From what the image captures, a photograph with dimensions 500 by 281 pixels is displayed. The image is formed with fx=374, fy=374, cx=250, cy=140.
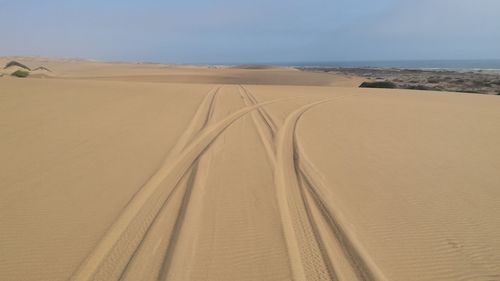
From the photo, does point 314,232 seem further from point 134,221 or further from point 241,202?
point 134,221

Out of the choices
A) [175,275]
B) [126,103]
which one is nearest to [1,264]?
[175,275]

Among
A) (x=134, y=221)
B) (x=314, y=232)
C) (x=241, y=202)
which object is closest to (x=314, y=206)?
(x=314, y=232)

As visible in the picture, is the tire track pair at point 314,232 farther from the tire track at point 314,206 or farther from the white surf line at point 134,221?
the white surf line at point 134,221

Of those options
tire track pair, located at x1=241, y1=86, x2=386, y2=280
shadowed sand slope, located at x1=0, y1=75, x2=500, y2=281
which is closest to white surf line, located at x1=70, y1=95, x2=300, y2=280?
shadowed sand slope, located at x1=0, y1=75, x2=500, y2=281

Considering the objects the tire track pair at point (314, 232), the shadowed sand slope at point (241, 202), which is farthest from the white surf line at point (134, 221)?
the tire track pair at point (314, 232)

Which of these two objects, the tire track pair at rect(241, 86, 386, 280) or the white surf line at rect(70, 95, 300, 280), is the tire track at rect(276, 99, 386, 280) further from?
the white surf line at rect(70, 95, 300, 280)

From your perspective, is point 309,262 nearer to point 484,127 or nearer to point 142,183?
point 142,183
